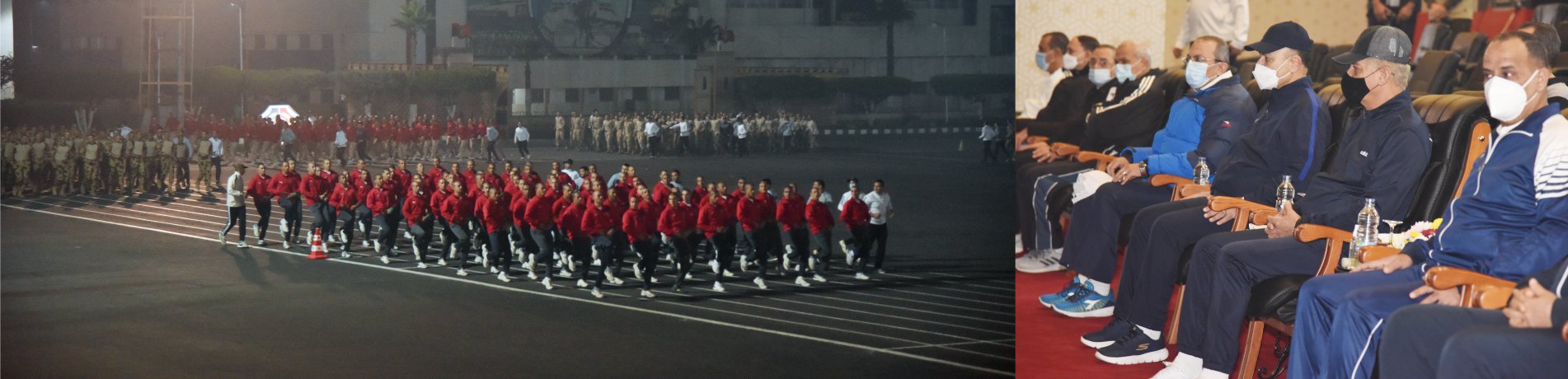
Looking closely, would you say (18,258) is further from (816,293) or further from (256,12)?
(816,293)

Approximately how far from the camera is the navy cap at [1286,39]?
3607 mm

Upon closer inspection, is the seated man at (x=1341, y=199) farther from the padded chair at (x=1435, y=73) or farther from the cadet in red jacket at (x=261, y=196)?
the cadet in red jacket at (x=261, y=196)

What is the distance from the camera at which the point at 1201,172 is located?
3975 mm

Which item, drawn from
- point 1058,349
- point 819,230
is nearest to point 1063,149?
point 1058,349

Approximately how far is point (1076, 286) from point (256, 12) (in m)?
2.75

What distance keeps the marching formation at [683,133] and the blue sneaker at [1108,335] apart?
1.06 m

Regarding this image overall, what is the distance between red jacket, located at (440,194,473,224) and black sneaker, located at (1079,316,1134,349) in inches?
72.6

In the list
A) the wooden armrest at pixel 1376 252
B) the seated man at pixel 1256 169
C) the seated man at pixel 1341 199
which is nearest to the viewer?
the wooden armrest at pixel 1376 252

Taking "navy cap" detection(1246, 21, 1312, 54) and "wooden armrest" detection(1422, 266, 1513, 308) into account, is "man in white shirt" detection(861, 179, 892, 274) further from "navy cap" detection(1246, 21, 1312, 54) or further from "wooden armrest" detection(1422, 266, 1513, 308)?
"wooden armrest" detection(1422, 266, 1513, 308)

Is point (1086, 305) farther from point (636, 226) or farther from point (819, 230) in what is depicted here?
point (636, 226)

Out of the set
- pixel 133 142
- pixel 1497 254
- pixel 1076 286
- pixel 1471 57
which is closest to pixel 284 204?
pixel 133 142

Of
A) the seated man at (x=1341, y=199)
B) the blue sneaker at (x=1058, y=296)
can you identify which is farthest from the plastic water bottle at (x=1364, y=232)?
the blue sneaker at (x=1058, y=296)

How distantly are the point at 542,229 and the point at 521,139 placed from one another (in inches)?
10.0

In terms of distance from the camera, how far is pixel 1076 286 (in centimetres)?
448
